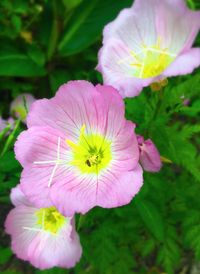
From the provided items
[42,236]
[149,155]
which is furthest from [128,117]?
[42,236]

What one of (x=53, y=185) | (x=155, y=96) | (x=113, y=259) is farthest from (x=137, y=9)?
(x=113, y=259)

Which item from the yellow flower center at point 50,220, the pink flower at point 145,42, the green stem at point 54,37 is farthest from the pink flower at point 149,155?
the green stem at point 54,37

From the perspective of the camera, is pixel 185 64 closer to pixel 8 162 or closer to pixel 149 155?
pixel 149 155

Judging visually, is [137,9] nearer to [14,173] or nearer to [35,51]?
[14,173]

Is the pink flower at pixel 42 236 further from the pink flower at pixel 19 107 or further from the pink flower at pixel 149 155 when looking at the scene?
the pink flower at pixel 19 107

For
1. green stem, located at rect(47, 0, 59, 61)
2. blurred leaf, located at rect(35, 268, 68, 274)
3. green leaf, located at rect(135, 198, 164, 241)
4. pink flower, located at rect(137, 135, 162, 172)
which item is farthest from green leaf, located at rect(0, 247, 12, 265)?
green stem, located at rect(47, 0, 59, 61)
